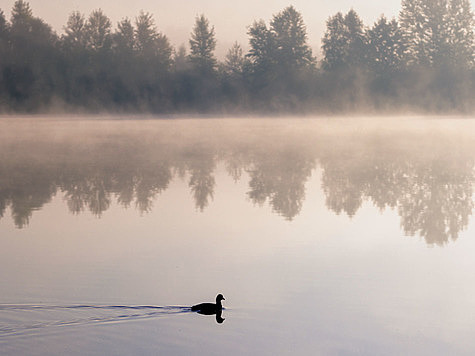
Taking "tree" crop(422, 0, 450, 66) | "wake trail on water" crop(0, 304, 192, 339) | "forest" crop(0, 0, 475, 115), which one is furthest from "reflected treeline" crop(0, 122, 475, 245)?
"tree" crop(422, 0, 450, 66)

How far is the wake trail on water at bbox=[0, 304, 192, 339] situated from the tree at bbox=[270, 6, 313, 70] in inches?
3274

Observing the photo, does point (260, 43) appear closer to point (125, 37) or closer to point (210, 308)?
point (125, 37)

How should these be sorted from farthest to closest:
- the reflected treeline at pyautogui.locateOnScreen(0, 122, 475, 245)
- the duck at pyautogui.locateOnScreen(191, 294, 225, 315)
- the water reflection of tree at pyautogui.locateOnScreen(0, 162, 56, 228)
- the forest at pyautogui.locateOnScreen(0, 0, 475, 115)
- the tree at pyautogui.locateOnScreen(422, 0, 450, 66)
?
the tree at pyautogui.locateOnScreen(422, 0, 450, 66) < the forest at pyautogui.locateOnScreen(0, 0, 475, 115) < the reflected treeline at pyautogui.locateOnScreen(0, 122, 475, 245) < the water reflection of tree at pyautogui.locateOnScreen(0, 162, 56, 228) < the duck at pyautogui.locateOnScreen(191, 294, 225, 315)

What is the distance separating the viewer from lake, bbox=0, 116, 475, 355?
340 inches

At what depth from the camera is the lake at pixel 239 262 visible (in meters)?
8.63

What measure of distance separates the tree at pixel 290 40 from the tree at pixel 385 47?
25.0ft

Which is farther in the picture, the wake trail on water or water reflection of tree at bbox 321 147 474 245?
water reflection of tree at bbox 321 147 474 245

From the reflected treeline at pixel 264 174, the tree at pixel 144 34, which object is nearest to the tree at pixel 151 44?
the tree at pixel 144 34

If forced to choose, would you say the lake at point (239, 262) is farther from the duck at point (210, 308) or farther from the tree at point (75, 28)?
the tree at point (75, 28)

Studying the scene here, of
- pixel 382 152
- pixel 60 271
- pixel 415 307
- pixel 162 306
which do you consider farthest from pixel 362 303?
pixel 382 152

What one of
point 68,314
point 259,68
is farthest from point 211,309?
point 259,68

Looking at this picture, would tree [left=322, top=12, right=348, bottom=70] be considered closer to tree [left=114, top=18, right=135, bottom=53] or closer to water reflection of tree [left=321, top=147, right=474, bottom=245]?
tree [left=114, top=18, right=135, bottom=53]

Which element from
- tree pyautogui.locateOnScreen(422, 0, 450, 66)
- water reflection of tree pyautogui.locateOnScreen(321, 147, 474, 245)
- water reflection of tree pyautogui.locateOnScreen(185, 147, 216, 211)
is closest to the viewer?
water reflection of tree pyautogui.locateOnScreen(321, 147, 474, 245)

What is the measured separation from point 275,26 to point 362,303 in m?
86.6
